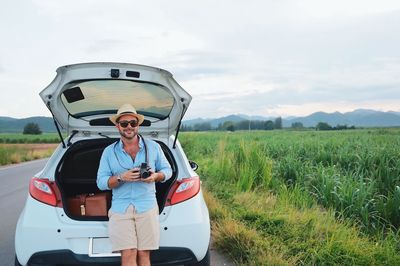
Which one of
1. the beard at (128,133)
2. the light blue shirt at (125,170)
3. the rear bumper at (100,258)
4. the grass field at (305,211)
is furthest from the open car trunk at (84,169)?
the grass field at (305,211)

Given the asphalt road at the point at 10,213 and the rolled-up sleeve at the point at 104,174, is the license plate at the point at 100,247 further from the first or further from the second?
the asphalt road at the point at 10,213

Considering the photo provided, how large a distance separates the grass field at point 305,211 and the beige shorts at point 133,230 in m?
1.20

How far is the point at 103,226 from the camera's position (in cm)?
356

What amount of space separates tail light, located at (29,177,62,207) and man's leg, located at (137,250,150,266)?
0.82 metres

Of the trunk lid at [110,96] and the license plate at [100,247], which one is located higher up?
the trunk lid at [110,96]

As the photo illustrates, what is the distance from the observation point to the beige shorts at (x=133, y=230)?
134 inches

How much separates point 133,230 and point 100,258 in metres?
0.34

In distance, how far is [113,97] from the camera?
4.52 meters

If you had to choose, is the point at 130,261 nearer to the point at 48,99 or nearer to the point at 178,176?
the point at 178,176

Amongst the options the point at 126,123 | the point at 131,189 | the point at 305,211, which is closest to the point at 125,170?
the point at 131,189

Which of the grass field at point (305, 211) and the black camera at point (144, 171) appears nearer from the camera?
the black camera at point (144, 171)

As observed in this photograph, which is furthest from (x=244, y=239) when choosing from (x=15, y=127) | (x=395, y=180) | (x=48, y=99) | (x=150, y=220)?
(x=15, y=127)

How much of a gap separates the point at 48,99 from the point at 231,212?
3.31 metres

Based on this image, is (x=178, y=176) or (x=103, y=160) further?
(x=178, y=176)
